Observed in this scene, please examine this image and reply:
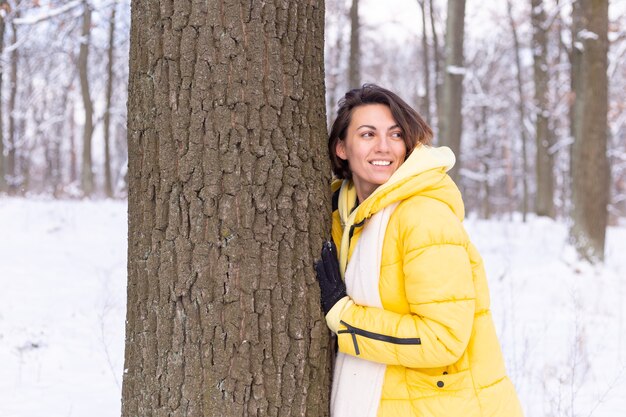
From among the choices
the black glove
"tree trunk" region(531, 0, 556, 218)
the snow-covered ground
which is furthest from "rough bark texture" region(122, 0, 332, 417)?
"tree trunk" region(531, 0, 556, 218)

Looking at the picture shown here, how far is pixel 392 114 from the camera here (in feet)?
7.46

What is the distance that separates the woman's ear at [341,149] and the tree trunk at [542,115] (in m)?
15.9

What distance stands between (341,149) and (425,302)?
2.63ft

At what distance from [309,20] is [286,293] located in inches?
41.6

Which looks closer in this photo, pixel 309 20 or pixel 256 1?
pixel 256 1

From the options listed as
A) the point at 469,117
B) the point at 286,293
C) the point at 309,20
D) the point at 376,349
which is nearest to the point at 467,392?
the point at 376,349

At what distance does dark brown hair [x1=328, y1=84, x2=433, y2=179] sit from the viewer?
225 centimetres

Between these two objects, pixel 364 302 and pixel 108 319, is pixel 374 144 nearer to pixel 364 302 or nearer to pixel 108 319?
pixel 364 302

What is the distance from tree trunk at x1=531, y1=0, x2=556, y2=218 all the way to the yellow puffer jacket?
16.0 metres

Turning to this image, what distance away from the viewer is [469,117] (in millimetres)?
32375

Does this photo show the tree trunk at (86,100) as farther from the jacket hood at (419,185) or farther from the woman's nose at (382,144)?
the jacket hood at (419,185)

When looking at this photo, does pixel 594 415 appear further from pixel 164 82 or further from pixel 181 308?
pixel 164 82

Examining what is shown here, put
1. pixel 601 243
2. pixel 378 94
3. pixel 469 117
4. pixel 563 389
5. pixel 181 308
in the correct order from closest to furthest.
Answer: pixel 181 308 → pixel 378 94 → pixel 563 389 → pixel 601 243 → pixel 469 117

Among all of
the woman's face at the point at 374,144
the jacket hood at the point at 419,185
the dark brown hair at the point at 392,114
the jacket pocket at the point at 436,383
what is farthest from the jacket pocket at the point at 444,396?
the dark brown hair at the point at 392,114
